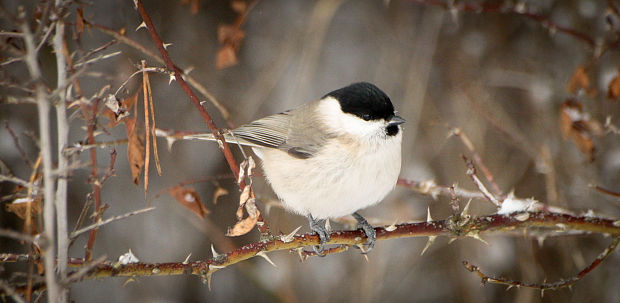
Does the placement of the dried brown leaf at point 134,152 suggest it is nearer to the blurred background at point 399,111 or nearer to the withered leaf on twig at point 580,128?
the blurred background at point 399,111

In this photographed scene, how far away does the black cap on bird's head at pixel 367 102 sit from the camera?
2.69 m

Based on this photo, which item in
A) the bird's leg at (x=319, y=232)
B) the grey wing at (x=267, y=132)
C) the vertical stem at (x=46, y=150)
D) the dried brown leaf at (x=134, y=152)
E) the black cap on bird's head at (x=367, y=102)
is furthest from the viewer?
the grey wing at (x=267, y=132)

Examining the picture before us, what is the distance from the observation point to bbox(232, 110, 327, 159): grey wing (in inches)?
115

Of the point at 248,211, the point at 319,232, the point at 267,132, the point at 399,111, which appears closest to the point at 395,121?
the point at 319,232

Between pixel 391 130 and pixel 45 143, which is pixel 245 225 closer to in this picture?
pixel 45 143

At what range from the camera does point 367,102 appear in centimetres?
272

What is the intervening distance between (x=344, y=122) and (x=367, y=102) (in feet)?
0.74

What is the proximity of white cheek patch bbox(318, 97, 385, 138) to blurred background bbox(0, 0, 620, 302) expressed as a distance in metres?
1.48

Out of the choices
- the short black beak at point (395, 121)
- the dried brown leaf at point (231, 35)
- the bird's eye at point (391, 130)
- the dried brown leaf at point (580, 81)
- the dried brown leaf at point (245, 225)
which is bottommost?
the dried brown leaf at point (245, 225)

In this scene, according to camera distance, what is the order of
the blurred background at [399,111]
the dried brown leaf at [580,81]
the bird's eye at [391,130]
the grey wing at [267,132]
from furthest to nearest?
the blurred background at [399,111], the grey wing at [267,132], the dried brown leaf at [580,81], the bird's eye at [391,130]

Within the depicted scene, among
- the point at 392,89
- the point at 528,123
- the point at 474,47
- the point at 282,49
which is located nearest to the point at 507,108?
the point at 528,123

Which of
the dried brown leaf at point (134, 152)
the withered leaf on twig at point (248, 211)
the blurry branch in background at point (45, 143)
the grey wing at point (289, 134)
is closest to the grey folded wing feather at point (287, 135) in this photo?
the grey wing at point (289, 134)

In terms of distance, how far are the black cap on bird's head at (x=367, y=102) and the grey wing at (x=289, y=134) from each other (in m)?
0.25

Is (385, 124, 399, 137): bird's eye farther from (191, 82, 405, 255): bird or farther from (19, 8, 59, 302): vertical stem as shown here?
(19, 8, 59, 302): vertical stem
